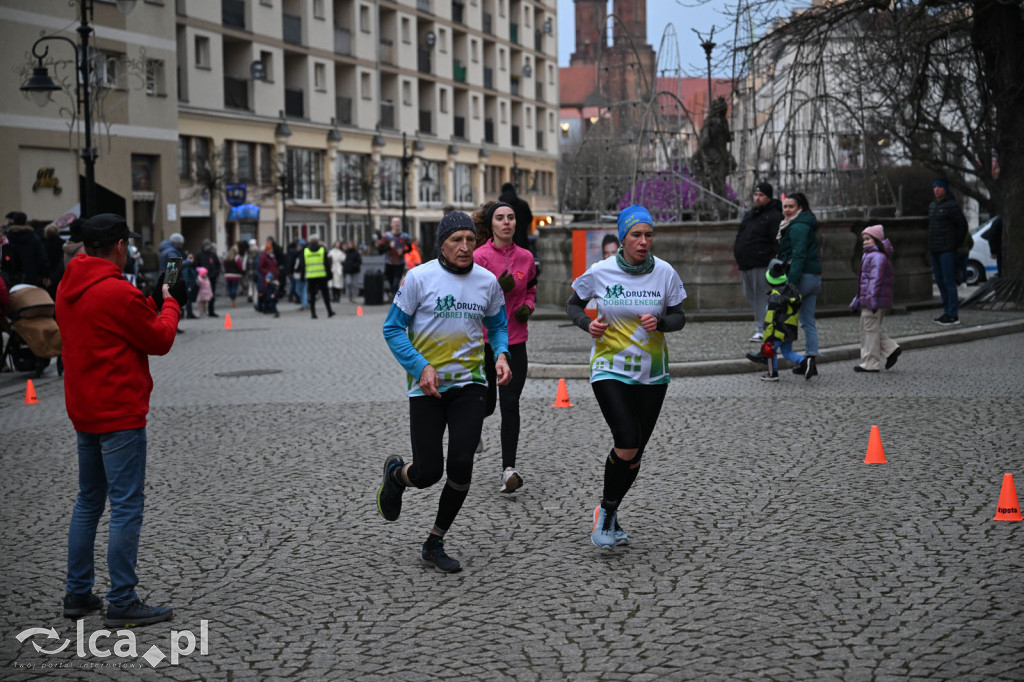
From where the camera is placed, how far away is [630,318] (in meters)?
6.78

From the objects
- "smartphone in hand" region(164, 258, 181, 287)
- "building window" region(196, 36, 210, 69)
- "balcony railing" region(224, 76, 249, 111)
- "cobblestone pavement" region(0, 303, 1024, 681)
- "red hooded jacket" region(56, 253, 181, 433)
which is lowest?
"cobblestone pavement" region(0, 303, 1024, 681)

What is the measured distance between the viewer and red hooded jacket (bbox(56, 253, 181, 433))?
18.1ft

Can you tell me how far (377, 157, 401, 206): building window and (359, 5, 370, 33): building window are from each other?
19.6 ft

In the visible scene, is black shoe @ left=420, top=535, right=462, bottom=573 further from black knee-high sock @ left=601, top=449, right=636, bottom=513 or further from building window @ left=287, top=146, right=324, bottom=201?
building window @ left=287, top=146, right=324, bottom=201

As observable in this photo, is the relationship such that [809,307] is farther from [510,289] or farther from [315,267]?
[315,267]

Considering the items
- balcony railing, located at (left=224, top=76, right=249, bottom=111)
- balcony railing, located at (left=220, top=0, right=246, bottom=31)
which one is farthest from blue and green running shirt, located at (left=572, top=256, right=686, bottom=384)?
balcony railing, located at (left=220, top=0, right=246, bottom=31)

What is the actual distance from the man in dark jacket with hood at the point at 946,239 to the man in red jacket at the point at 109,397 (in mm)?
15371

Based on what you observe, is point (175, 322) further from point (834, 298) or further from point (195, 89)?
point (195, 89)

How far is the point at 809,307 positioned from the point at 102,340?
394 inches

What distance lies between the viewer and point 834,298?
71.6 feet

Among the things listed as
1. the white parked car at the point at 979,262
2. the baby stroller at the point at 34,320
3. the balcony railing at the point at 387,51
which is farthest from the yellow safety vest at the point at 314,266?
the balcony railing at the point at 387,51

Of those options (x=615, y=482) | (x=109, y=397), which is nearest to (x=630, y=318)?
(x=615, y=482)

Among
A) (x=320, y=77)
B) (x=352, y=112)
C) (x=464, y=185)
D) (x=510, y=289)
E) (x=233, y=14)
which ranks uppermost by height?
(x=233, y=14)

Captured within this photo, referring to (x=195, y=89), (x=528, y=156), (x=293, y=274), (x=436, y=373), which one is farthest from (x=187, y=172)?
(x=436, y=373)
